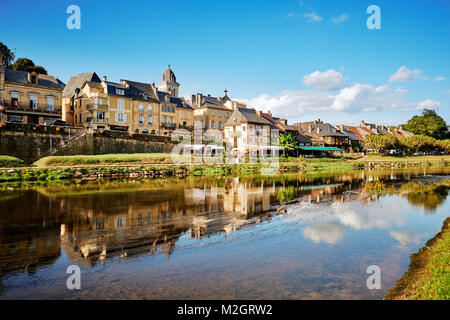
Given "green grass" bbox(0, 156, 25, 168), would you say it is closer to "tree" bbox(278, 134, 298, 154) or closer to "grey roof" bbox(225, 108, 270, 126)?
"grey roof" bbox(225, 108, 270, 126)

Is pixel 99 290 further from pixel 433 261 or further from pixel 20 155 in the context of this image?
pixel 20 155

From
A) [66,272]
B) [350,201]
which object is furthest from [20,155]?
[350,201]

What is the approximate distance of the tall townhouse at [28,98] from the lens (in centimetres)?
3806

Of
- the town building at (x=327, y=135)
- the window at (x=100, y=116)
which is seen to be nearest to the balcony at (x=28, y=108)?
the window at (x=100, y=116)

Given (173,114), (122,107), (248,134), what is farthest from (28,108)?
(248,134)

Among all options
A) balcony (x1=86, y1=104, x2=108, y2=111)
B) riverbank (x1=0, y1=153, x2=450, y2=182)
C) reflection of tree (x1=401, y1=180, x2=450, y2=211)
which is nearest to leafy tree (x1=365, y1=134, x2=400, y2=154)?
riverbank (x1=0, y1=153, x2=450, y2=182)

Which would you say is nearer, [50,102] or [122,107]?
[50,102]

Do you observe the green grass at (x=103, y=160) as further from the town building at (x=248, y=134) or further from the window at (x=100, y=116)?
the town building at (x=248, y=134)

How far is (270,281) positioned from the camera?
23.4ft

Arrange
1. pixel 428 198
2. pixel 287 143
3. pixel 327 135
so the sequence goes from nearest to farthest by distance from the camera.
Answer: pixel 428 198 < pixel 287 143 < pixel 327 135

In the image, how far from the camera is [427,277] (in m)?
6.73

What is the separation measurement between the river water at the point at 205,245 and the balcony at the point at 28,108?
2700cm

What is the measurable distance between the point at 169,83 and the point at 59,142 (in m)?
52.6

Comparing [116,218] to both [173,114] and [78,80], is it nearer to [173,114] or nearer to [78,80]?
[173,114]
